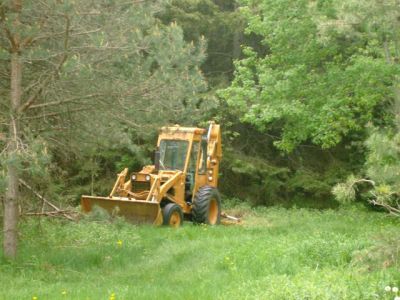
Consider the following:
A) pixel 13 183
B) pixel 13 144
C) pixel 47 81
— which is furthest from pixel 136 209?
pixel 13 144

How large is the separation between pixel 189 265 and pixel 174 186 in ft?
19.6

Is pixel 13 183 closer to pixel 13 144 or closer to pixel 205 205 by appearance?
pixel 13 144

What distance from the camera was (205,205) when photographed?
17000 mm

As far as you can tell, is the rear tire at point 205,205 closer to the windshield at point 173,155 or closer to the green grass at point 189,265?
the windshield at point 173,155

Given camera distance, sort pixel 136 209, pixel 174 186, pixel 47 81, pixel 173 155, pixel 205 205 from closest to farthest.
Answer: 1. pixel 47 81
2. pixel 136 209
3. pixel 174 186
4. pixel 205 205
5. pixel 173 155

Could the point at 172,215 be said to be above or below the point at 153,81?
below

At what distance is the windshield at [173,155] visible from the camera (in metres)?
17.3

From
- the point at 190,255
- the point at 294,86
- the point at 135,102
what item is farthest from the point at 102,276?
the point at 294,86

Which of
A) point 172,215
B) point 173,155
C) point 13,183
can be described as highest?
point 13,183

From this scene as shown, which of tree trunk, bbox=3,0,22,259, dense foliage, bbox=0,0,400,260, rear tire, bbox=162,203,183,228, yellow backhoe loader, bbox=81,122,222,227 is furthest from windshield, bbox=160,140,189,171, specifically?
tree trunk, bbox=3,0,22,259

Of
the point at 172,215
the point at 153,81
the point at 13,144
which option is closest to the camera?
the point at 13,144

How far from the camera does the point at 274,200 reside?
25.5 metres

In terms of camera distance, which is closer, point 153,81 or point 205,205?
point 153,81

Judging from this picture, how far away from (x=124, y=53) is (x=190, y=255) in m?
3.66
